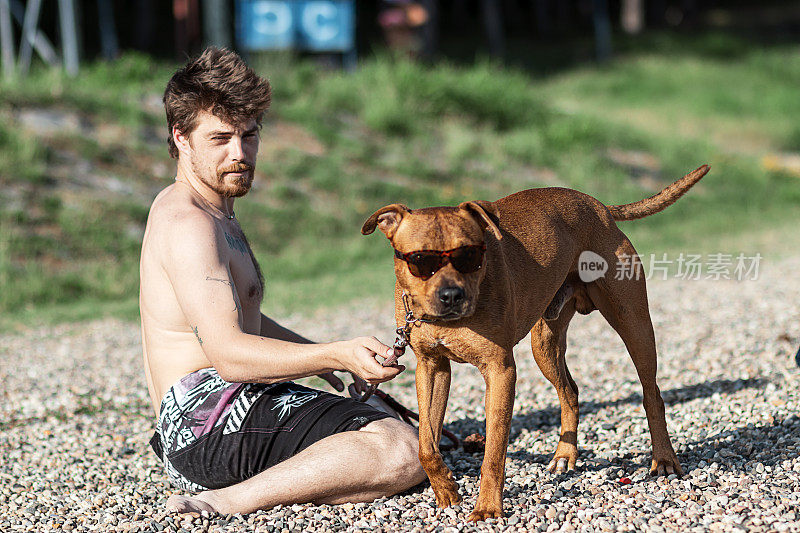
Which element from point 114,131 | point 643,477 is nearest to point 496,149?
point 114,131

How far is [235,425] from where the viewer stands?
12.9 ft

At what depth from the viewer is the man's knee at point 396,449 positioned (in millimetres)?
3904

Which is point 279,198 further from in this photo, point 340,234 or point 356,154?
point 356,154

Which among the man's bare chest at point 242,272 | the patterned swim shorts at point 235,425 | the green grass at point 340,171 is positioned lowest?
the green grass at point 340,171

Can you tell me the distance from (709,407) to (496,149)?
1043 centimetres

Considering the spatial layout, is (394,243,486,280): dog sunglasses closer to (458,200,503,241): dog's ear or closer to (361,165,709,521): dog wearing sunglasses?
(361,165,709,521): dog wearing sunglasses

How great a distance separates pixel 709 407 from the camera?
5.32 m

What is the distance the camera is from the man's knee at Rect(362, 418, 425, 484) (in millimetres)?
3904

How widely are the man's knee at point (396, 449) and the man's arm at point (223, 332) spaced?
1.58 ft

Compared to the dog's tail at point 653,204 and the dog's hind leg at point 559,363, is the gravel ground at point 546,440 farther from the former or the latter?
the dog's tail at point 653,204

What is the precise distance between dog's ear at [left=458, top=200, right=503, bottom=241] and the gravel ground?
1.22 m

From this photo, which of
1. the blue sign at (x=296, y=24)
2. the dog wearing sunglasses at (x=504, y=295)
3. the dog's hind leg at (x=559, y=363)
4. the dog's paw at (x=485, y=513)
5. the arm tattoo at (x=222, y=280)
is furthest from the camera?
the blue sign at (x=296, y=24)

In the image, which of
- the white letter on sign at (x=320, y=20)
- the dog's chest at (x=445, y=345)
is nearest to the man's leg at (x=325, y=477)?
the dog's chest at (x=445, y=345)

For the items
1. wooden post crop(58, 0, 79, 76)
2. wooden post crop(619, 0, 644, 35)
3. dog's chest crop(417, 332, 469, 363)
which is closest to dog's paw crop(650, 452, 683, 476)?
dog's chest crop(417, 332, 469, 363)
